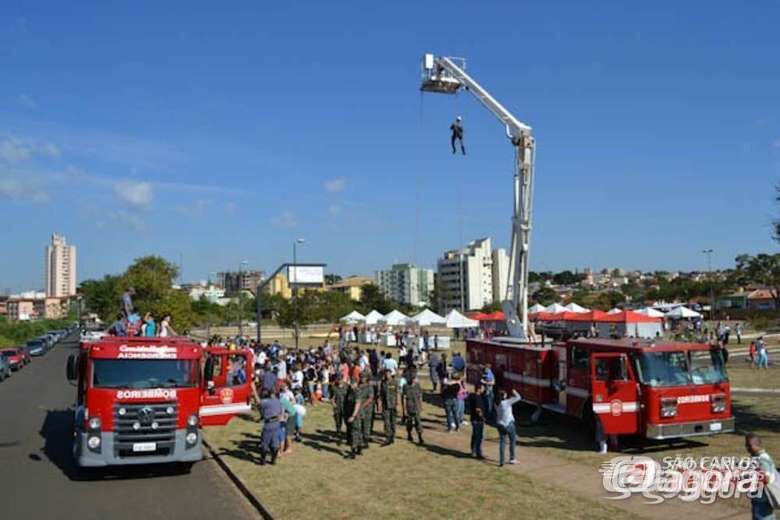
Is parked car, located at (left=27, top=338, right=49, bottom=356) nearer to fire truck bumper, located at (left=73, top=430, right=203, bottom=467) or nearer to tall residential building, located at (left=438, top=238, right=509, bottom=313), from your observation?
fire truck bumper, located at (left=73, top=430, right=203, bottom=467)

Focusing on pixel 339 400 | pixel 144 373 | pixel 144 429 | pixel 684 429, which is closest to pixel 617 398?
pixel 684 429

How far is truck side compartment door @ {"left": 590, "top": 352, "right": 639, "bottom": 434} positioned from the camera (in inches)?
586

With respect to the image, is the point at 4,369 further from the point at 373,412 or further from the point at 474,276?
the point at 474,276

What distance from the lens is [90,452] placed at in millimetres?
13312

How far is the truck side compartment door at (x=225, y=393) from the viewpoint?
18578 mm

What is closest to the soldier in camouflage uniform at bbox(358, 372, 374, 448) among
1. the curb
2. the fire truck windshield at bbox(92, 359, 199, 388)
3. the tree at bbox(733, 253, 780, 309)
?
the curb

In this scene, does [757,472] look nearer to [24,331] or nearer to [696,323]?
[696,323]

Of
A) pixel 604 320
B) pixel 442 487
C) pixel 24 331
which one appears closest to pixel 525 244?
pixel 442 487

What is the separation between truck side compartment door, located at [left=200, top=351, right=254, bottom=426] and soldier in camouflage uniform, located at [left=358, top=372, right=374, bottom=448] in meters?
4.29

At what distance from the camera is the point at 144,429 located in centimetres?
1348

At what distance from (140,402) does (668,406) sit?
10398 mm

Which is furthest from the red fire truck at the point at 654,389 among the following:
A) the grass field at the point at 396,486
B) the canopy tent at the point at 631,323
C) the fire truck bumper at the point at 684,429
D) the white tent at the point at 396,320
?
the white tent at the point at 396,320

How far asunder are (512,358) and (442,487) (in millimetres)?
8520
